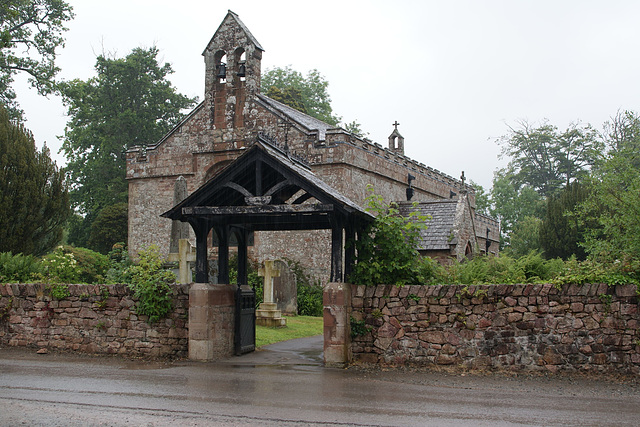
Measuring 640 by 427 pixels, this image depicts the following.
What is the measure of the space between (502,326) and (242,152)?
15752mm

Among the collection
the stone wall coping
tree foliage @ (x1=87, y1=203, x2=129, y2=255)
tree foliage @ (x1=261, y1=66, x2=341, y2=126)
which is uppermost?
tree foliage @ (x1=261, y1=66, x2=341, y2=126)

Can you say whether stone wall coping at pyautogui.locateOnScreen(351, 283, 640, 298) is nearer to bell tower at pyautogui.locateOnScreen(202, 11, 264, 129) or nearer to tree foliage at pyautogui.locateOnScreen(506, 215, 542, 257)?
bell tower at pyautogui.locateOnScreen(202, 11, 264, 129)

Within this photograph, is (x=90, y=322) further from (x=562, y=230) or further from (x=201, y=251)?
(x=562, y=230)

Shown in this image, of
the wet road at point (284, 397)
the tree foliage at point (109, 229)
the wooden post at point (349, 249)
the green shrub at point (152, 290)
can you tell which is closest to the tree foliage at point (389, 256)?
the wooden post at point (349, 249)

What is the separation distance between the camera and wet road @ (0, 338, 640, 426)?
766 centimetres

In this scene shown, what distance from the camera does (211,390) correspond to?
371 inches

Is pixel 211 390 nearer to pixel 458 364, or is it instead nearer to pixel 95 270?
pixel 458 364

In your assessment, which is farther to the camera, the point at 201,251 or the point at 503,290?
the point at 201,251

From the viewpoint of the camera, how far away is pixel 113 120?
139 ft

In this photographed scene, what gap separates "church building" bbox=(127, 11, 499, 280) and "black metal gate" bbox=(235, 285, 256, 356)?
10104 mm

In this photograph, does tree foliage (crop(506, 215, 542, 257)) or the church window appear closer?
the church window

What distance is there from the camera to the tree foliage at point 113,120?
138ft

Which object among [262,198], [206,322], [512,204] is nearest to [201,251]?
[206,322]

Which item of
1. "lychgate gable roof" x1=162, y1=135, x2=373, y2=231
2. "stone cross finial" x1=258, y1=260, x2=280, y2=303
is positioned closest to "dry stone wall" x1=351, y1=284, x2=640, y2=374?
"lychgate gable roof" x1=162, y1=135, x2=373, y2=231
